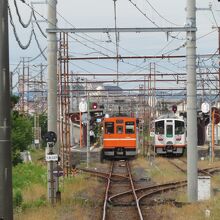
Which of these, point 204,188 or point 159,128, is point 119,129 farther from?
point 204,188

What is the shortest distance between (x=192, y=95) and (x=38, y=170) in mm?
13761

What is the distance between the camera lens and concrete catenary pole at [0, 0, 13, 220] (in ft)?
29.2

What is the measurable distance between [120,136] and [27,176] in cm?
1618

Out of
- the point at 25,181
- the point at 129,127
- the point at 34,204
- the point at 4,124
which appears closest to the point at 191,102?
the point at 34,204

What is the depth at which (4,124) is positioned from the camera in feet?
29.3

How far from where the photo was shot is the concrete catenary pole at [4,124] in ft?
29.2

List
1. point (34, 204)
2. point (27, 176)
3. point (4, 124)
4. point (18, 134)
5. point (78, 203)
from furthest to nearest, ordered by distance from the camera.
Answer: point (18, 134) → point (27, 176) → point (78, 203) → point (34, 204) → point (4, 124)

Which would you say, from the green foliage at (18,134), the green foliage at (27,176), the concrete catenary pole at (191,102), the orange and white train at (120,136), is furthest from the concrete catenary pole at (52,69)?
the orange and white train at (120,136)

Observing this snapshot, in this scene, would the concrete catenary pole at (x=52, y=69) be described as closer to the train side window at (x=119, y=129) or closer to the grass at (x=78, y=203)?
the grass at (x=78, y=203)

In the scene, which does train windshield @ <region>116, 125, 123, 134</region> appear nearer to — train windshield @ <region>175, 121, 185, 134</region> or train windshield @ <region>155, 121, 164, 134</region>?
train windshield @ <region>155, 121, 164, 134</region>

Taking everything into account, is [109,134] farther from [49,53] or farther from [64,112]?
[49,53]

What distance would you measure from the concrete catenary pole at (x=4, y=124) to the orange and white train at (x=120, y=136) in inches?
1245

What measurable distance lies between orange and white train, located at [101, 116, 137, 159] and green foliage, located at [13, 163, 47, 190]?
1110 cm

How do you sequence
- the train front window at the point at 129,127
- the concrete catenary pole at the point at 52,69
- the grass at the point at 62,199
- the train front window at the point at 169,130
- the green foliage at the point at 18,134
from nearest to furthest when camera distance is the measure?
the grass at the point at 62,199 → the concrete catenary pole at the point at 52,69 → the green foliage at the point at 18,134 → the train front window at the point at 129,127 → the train front window at the point at 169,130
